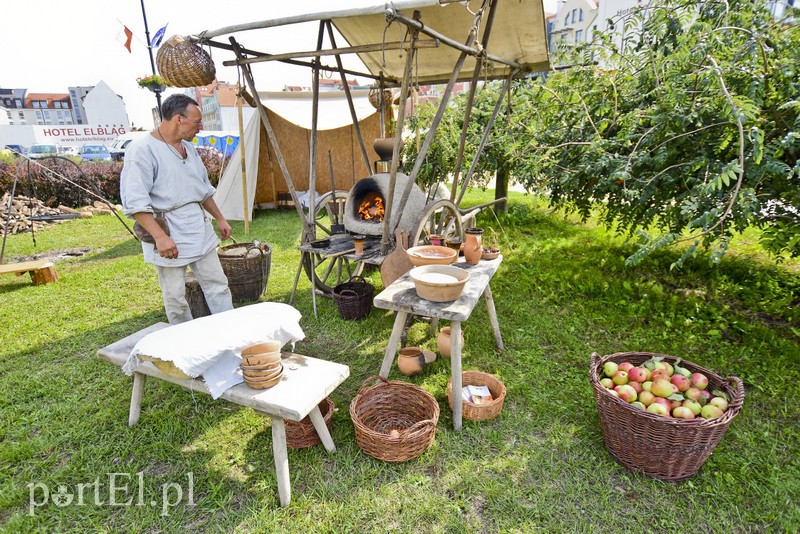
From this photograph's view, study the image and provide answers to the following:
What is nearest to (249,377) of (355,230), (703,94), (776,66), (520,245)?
(355,230)

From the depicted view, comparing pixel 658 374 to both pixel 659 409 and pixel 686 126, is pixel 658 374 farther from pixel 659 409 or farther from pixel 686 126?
pixel 686 126

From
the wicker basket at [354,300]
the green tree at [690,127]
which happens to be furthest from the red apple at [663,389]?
the wicker basket at [354,300]

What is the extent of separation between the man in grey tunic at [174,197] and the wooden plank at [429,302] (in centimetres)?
156

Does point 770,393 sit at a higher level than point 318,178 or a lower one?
lower

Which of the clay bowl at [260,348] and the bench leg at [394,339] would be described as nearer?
the clay bowl at [260,348]

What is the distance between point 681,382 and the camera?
232 centimetres

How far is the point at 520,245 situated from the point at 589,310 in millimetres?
2125

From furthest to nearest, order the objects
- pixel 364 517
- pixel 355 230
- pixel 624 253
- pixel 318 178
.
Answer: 1. pixel 318 178
2. pixel 624 253
3. pixel 355 230
4. pixel 364 517

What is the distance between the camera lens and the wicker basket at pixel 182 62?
3131 mm

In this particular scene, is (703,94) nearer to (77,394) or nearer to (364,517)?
(364,517)

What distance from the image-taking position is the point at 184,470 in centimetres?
235

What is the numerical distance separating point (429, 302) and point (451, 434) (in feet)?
2.77

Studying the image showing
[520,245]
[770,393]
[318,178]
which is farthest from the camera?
[318,178]

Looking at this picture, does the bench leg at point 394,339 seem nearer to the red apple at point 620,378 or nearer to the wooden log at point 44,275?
the red apple at point 620,378
